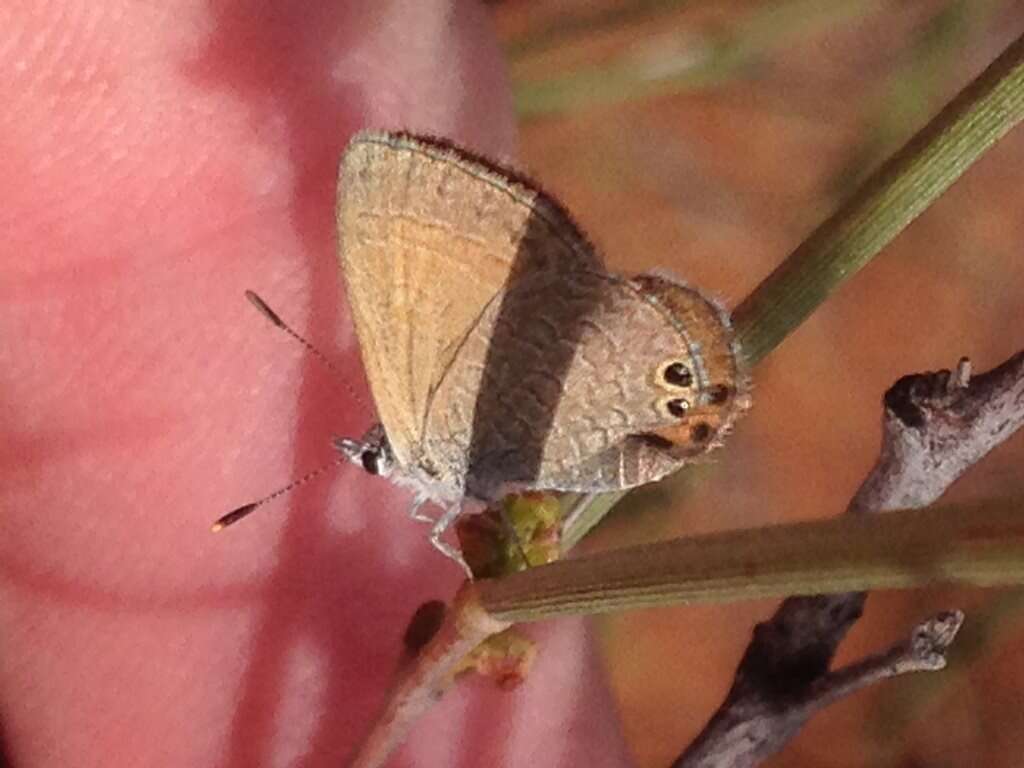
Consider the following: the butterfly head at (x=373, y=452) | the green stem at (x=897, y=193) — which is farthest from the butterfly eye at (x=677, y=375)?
the butterfly head at (x=373, y=452)

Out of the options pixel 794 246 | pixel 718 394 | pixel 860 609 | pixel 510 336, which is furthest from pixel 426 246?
pixel 794 246

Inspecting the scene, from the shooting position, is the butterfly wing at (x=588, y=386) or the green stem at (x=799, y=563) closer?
the green stem at (x=799, y=563)

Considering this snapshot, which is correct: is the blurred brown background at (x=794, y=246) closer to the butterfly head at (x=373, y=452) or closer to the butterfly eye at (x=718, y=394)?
the butterfly head at (x=373, y=452)

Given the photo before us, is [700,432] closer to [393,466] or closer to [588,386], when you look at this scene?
[588,386]

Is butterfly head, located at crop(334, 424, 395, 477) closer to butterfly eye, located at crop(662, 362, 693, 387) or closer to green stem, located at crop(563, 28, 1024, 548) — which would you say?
butterfly eye, located at crop(662, 362, 693, 387)

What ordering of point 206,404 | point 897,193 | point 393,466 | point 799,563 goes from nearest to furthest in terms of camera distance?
point 799,563
point 897,193
point 393,466
point 206,404

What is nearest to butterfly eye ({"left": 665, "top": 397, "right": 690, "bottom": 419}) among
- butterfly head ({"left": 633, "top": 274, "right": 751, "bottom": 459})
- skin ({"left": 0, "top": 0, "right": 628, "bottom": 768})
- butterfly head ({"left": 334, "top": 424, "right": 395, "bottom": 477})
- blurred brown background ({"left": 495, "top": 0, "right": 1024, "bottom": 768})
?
butterfly head ({"left": 633, "top": 274, "right": 751, "bottom": 459})
